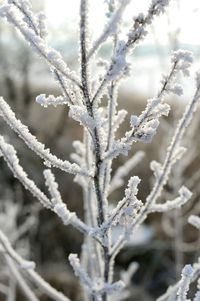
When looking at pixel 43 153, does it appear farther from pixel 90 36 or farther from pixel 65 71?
pixel 90 36

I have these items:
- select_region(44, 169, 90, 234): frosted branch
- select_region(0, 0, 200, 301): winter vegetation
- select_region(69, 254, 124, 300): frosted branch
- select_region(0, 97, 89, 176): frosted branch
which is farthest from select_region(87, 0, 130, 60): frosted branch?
select_region(69, 254, 124, 300): frosted branch

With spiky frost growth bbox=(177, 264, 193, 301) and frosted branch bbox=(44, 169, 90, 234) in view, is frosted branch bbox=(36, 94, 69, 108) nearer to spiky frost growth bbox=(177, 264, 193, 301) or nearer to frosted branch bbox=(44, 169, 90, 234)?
frosted branch bbox=(44, 169, 90, 234)

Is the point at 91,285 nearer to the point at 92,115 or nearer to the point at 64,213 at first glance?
the point at 64,213

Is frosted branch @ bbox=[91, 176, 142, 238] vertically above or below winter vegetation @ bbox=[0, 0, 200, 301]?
below

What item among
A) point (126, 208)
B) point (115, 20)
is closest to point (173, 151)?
point (126, 208)

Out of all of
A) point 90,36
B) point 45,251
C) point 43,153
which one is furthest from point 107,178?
point 45,251

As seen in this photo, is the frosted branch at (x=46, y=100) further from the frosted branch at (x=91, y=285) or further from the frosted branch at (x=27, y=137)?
the frosted branch at (x=91, y=285)

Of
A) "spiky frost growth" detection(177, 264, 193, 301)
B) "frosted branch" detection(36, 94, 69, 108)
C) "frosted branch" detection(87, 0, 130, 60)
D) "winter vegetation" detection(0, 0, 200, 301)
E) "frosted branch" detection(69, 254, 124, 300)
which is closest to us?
"frosted branch" detection(87, 0, 130, 60)

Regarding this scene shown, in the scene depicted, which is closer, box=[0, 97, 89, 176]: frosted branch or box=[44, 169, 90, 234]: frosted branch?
box=[0, 97, 89, 176]: frosted branch

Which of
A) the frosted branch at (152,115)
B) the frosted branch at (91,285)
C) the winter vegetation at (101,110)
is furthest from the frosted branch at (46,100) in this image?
the frosted branch at (91,285)

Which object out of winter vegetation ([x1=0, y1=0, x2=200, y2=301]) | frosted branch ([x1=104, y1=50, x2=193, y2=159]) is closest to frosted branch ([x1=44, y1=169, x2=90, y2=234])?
winter vegetation ([x1=0, y1=0, x2=200, y2=301])

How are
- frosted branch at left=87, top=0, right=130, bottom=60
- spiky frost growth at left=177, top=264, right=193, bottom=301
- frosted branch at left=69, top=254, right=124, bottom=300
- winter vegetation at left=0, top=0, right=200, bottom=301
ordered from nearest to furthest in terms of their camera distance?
1. frosted branch at left=87, top=0, right=130, bottom=60
2. winter vegetation at left=0, top=0, right=200, bottom=301
3. spiky frost growth at left=177, top=264, right=193, bottom=301
4. frosted branch at left=69, top=254, right=124, bottom=300

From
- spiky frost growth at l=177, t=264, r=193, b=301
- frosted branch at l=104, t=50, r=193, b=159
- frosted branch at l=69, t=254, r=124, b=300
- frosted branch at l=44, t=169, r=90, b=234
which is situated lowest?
spiky frost growth at l=177, t=264, r=193, b=301
